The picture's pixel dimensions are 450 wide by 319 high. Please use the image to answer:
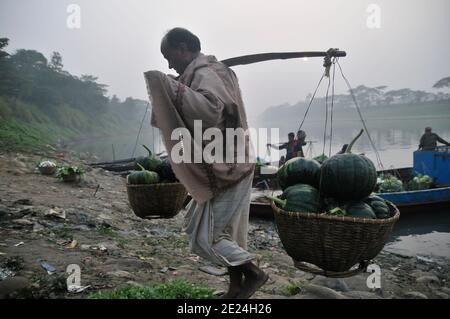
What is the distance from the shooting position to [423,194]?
8.45 metres

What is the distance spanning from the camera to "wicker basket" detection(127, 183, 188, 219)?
3.37 meters

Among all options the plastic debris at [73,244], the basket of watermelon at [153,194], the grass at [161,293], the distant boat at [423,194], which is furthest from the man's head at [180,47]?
the distant boat at [423,194]

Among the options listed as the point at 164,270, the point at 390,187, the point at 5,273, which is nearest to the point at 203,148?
the point at 164,270

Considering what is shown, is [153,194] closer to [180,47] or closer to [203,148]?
[203,148]

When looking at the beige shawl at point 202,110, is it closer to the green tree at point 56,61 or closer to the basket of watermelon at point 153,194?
the basket of watermelon at point 153,194

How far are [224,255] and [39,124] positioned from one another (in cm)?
3945

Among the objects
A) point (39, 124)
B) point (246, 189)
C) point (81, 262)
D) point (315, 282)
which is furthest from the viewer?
point (39, 124)

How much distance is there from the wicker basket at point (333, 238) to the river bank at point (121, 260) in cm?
89

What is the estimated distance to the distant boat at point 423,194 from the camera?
26.4 ft

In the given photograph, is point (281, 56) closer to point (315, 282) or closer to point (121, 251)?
point (315, 282)

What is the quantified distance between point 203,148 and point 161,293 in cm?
113

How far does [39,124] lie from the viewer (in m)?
37.1

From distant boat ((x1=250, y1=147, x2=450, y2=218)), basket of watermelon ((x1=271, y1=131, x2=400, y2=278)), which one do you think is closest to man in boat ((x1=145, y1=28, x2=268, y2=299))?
basket of watermelon ((x1=271, y1=131, x2=400, y2=278))
